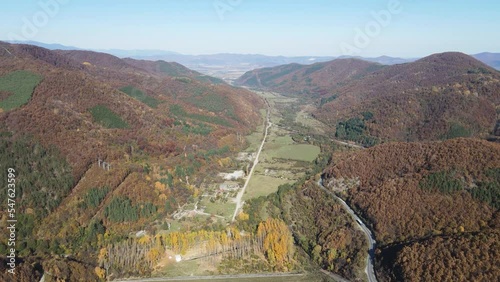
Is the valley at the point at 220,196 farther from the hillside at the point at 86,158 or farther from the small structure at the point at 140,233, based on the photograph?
the hillside at the point at 86,158

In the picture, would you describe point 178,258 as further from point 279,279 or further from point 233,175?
point 233,175

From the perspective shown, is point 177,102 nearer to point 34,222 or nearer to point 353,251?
point 34,222

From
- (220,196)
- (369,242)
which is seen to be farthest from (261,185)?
(369,242)

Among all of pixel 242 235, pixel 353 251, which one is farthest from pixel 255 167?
pixel 353 251

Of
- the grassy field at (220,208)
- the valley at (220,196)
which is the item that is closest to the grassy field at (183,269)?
the valley at (220,196)

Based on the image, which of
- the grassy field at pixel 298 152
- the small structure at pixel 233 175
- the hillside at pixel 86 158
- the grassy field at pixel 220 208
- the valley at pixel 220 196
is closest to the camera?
the valley at pixel 220 196

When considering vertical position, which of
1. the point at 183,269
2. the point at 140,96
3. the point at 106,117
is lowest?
the point at 183,269
